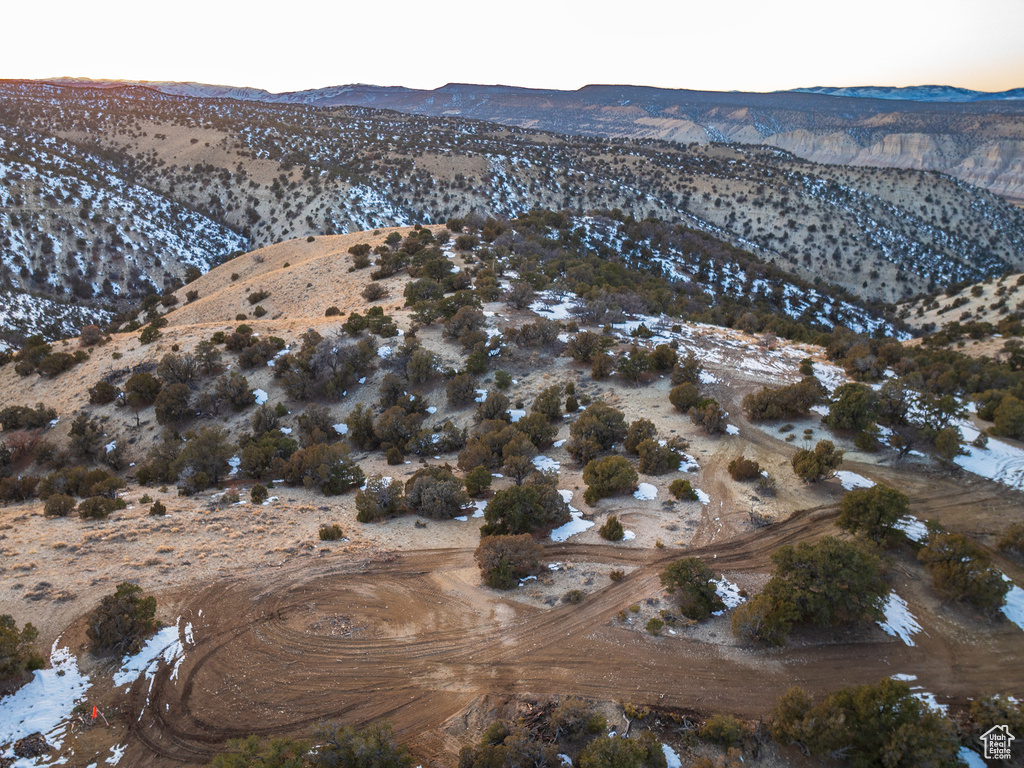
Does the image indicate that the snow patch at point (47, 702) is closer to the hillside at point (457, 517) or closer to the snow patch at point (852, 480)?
the hillside at point (457, 517)

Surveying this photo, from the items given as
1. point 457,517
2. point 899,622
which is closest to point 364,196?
point 457,517

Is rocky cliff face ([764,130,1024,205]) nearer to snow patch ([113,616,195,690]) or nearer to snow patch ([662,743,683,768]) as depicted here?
snow patch ([662,743,683,768])

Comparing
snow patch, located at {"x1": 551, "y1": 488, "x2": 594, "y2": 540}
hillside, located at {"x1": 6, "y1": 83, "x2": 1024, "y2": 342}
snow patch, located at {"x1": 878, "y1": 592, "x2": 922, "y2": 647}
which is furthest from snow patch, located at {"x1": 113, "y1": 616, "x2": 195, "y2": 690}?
hillside, located at {"x1": 6, "y1": 83, "x2": 1024, "y2": 342}

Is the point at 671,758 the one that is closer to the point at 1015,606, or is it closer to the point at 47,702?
the point at 1015,606

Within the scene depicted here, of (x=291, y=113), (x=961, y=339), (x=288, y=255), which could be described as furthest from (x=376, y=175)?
(x=961, y=339)

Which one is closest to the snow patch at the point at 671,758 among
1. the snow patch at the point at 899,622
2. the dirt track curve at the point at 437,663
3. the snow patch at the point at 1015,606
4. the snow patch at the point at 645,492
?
the dirt track curve at the point at 437,663
